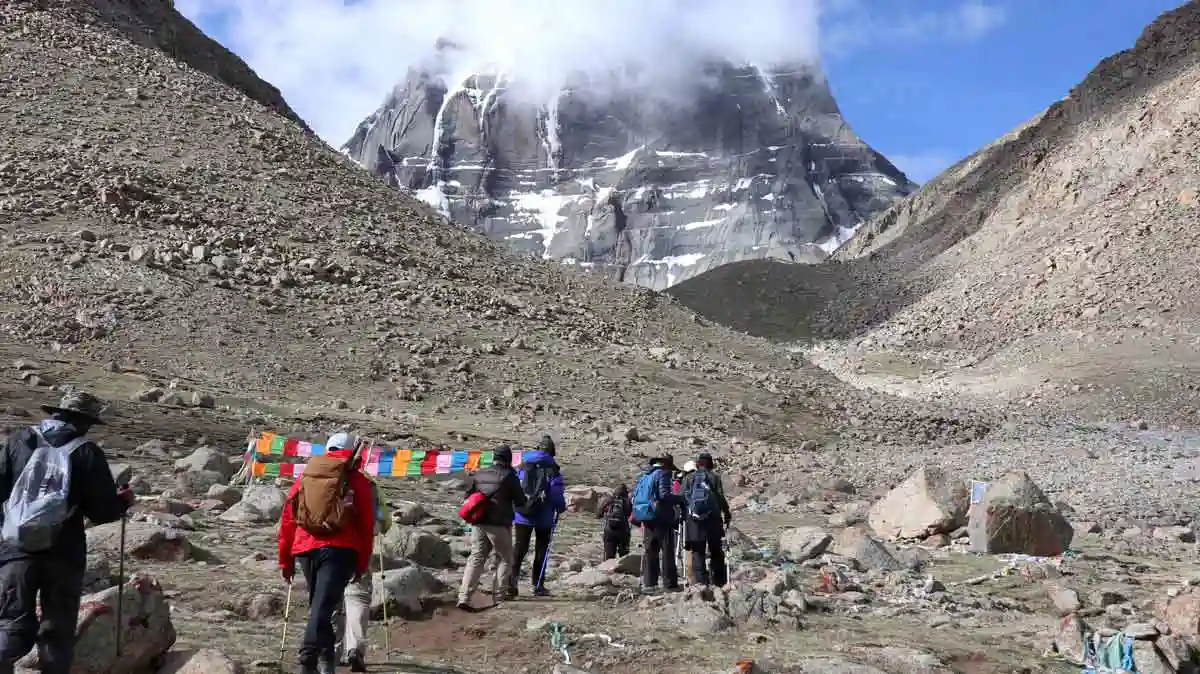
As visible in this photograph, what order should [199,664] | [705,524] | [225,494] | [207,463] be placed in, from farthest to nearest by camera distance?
[207,463]
[225,494]
[705,524]
[199,664]

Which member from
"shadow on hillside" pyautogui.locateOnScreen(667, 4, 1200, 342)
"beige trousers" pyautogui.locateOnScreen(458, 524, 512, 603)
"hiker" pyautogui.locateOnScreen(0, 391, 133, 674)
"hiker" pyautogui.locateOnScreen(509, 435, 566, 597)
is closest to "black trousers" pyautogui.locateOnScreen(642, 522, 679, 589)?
Result: "hiker" pyautogui.locateOnScreen(509, 435, 566, 597)

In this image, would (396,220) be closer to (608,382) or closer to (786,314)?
(608,382)

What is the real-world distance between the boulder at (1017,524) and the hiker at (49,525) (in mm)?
10641

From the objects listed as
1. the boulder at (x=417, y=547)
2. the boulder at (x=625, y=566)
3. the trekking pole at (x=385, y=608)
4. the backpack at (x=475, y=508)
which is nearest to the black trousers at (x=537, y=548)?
the backpack at (x=475, y=508)

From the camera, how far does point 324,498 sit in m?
5.95

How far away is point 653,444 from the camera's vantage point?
23828 millimetres

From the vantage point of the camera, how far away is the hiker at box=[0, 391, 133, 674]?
207 inches

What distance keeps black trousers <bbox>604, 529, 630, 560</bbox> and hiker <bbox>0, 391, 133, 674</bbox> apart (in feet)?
24.6

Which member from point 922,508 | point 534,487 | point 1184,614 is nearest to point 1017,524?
point 922,508

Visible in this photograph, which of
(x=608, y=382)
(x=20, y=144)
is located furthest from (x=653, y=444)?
(x=20, y=144)

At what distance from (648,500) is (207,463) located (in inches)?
306

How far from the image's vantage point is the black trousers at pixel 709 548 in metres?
10.5

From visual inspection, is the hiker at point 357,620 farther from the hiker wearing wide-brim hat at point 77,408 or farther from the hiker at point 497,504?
the hiker at point 497,504

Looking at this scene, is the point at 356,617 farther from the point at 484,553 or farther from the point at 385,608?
the point at 484,553
